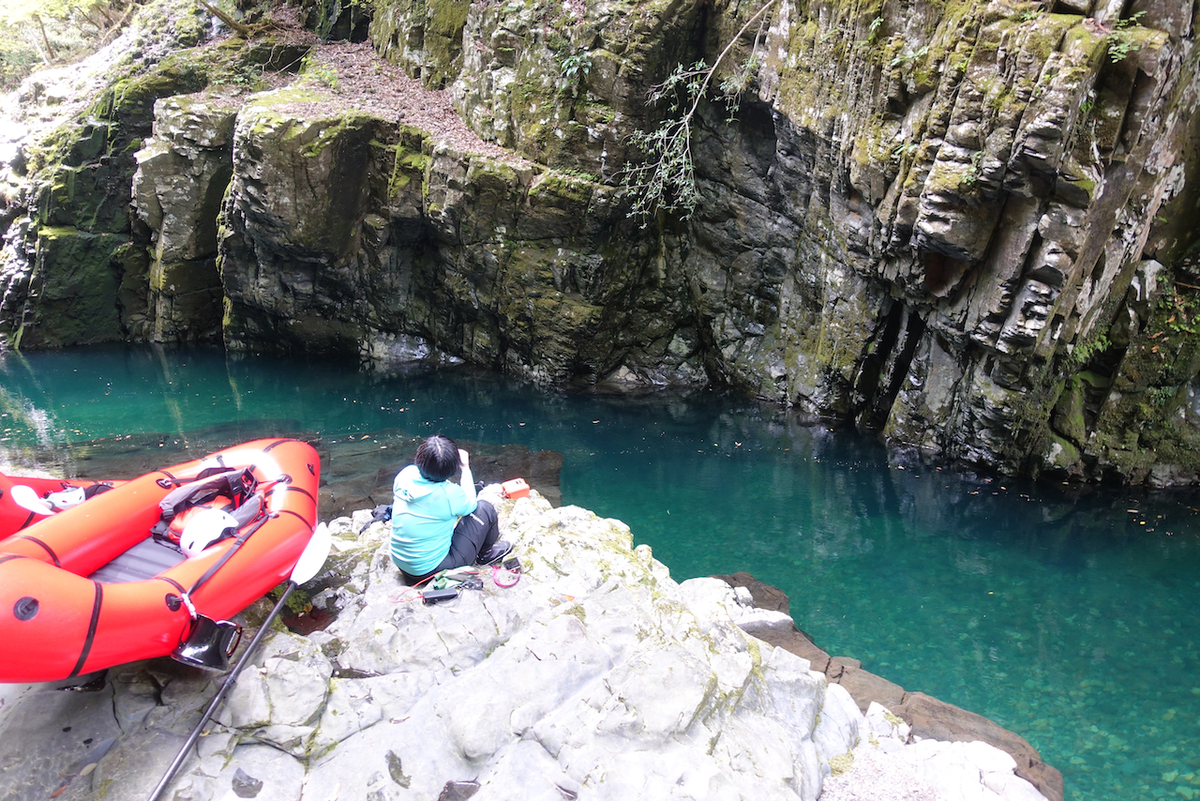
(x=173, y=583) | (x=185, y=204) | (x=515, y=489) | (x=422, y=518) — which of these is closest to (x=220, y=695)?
(x=173, y=583)

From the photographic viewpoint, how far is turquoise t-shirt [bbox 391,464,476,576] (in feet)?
14.0

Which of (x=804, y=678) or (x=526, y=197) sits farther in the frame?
(x=526, y=197)

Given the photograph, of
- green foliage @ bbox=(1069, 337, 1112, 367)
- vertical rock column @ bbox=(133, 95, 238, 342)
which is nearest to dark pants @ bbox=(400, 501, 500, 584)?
green foliage @ bbox=(1069, 337, 1112, 367)

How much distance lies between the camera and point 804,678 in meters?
4.40

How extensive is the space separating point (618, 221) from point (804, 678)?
10.4 m

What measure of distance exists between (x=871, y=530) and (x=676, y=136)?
745cm

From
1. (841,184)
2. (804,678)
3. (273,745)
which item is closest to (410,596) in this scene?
(273,745)

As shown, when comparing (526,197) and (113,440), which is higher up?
(526,197)

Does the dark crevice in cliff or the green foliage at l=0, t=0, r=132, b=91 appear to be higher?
the green foliage at l=0, t=0, r=132, b=91

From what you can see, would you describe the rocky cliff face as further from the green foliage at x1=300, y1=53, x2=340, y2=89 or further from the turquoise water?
the turquoise water

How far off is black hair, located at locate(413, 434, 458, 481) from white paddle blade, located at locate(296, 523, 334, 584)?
88 centimetres

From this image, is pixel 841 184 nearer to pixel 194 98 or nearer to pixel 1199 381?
pixel 1199 381

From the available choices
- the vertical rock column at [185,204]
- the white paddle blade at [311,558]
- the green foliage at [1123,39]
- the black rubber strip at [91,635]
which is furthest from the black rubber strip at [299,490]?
the vertical rock column at [185,204]

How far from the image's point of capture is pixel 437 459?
13.5ft
